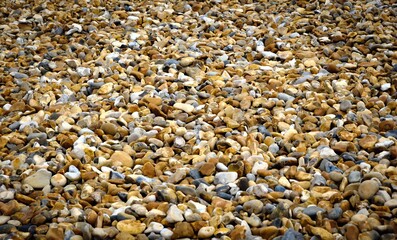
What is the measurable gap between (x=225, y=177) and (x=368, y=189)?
20.5 inches

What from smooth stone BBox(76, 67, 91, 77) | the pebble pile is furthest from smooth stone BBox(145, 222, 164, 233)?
smooth stone BBox(76, 67, 91, 77)

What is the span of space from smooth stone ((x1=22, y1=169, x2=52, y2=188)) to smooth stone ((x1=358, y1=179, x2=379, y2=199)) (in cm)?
116

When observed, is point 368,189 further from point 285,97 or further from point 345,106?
point 285,97

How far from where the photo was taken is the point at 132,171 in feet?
6.29

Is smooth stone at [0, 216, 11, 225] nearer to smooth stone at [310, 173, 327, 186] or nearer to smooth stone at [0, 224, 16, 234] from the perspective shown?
smooth stone at [0, 224, 16, 234]

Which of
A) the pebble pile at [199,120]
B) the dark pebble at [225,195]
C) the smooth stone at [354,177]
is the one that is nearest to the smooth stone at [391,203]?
the pebble pile at [199,120]

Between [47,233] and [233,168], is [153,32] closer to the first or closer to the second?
[233,168]

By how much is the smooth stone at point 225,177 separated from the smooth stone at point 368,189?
0.46 m

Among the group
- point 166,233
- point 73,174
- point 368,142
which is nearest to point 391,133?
point 368,142

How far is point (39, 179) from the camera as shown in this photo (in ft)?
6.04

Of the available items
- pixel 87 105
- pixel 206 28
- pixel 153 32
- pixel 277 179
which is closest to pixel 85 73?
pixel 87 105

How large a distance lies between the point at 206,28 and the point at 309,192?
64.3 inches

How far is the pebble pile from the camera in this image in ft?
5.41

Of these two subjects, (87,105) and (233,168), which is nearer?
(233,168)
